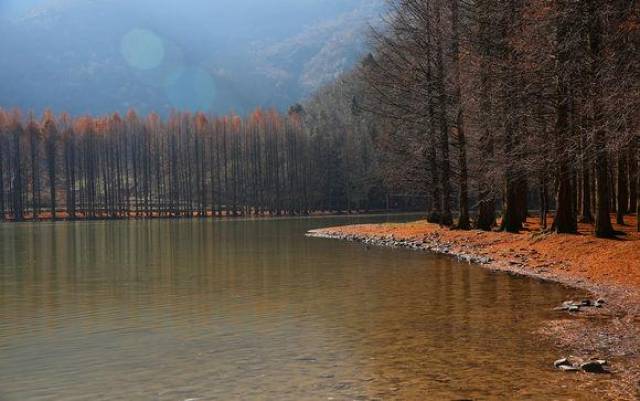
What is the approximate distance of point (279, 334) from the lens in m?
10.6

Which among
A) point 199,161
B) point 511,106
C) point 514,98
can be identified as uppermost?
point 199,161

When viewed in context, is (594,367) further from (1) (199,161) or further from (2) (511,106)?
(1) (199,161)

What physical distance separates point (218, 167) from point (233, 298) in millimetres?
85078

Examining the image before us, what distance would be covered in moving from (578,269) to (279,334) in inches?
395

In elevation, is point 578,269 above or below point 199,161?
below

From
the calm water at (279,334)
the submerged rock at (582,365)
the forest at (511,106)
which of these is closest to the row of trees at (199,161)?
the forest at (511,106)

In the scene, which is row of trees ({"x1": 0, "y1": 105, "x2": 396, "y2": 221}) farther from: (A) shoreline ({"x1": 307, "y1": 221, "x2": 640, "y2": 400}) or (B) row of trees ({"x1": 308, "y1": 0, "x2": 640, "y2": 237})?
(A) shoreline ({"x1": 307, "y1": 221, "x2": 640, "y2": 400})

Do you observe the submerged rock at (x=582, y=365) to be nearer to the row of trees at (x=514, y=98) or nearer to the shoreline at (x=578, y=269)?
the shoreline at (x=578, y=269)

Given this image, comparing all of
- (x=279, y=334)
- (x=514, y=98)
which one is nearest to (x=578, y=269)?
(x=514, y=98)

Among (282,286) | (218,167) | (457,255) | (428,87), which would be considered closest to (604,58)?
(457,255)

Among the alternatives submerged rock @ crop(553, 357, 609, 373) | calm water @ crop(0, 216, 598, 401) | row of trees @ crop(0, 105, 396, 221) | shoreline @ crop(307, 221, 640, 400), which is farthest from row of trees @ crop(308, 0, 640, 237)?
row of trees @ crop(0, 105, 396, 221)

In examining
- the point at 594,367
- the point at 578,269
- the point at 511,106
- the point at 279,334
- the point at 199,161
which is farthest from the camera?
the point at 199,161

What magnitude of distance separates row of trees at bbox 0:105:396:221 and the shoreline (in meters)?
65.0

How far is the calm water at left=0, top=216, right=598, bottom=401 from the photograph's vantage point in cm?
763
